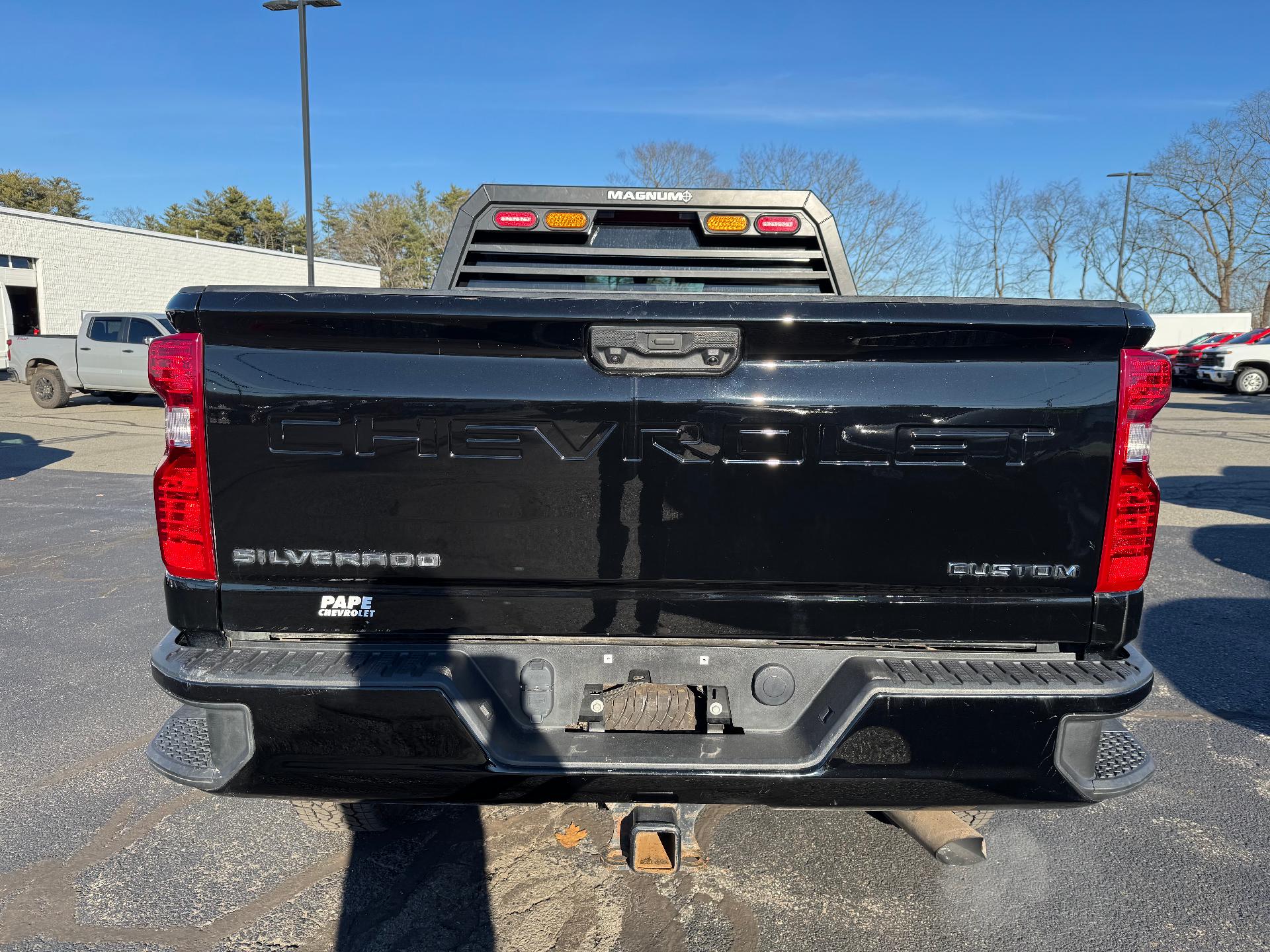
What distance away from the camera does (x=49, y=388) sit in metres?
18.0

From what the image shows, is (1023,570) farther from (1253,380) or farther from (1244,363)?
(1253,380)

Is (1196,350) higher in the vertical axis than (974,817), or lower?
higher

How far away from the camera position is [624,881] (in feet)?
9.20

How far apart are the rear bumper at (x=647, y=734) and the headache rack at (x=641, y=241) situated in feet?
6.64

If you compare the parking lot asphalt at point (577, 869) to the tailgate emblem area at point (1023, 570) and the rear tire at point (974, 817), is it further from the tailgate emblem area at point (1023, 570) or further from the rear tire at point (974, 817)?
the tailgate emblem area at point (1023, 570)

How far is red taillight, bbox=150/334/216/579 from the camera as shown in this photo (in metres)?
2.07

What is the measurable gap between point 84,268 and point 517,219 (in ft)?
96.9

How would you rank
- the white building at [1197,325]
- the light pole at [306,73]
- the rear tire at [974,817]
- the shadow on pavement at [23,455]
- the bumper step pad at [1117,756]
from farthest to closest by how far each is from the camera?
the white building at [1197,325], the light pole at [306,73], the shadow on pavement at [23,455], the rear tire at [974,817], the bumper step pad at [1117,756]

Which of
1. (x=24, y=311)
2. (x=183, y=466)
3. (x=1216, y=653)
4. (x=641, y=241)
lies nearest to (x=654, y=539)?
(x=183, y=466)

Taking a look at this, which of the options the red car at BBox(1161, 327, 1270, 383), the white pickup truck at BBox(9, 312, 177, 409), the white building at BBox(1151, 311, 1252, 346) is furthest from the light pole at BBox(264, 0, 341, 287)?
the white building at BBox(1151, 311, 1252, 346)

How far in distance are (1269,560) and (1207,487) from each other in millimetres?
3835

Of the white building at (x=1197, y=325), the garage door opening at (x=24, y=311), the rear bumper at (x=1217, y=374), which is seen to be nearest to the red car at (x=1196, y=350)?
the rear bumper at (x=1217, y=374)

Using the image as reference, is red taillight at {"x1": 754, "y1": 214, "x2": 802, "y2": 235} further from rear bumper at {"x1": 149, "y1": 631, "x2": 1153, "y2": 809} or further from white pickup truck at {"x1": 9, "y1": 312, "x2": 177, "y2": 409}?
white pickup truck at {"x1": 9, "y1": 312, "x2": 177, "y2": 409}

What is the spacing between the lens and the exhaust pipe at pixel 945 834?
2.54 metres
